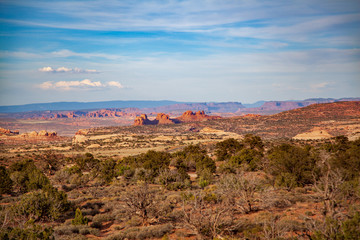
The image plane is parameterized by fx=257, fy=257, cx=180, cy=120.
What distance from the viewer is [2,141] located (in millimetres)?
102000

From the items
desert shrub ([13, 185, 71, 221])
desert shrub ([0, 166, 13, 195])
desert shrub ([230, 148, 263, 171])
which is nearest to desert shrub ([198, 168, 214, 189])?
desert shrub ([230, 148, 263, 171])

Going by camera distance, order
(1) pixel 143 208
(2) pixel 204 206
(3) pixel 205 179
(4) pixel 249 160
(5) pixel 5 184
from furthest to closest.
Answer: (4) pixel 249 160
(3) pixel 205 179
(5) pixel 5 184
(1) pixel 143 208
(2) pixel 204 206

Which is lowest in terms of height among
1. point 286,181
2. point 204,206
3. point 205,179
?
point 205,179

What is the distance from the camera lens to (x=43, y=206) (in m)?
16.6

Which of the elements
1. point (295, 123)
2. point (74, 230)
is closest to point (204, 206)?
point (74, 230)

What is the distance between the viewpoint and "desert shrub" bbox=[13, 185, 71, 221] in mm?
15771

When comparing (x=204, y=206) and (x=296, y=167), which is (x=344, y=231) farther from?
(x=296, y=167)

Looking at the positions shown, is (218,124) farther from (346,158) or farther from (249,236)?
(249,236)

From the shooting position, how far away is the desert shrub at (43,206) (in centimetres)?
1577

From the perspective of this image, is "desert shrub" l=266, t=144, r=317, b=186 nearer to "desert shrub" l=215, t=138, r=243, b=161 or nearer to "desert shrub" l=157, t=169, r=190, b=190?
"desert shrub" l=157, t=169, r=190, b=190

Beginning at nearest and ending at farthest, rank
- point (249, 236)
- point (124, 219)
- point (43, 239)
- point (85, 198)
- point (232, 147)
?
1. point (43, 239)
2. point (249, 236)
3. point (124, 219)
4. point (85, 198)
5. point (232, 147)

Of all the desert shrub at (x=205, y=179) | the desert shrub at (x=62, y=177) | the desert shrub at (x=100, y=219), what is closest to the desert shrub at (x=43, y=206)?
the desert shrub at (x=100, y=219)

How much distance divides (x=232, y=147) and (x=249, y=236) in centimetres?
3443

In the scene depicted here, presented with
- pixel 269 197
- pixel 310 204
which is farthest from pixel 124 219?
pixel 310 204
